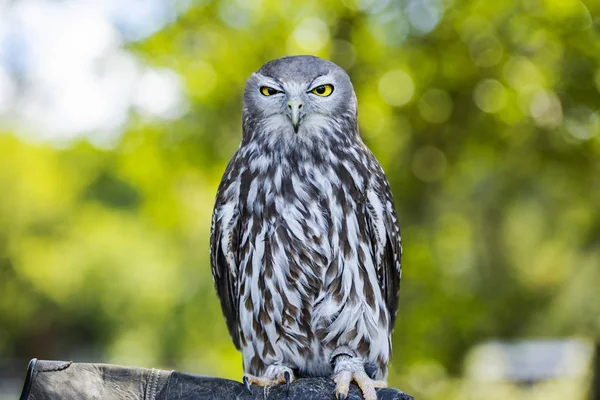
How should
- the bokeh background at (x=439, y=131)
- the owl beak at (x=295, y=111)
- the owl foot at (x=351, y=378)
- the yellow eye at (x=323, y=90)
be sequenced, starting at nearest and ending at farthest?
the owl foot at (x=351, y=378)
the owl beak at (x=295, y=111)
the yellow eye at (x=323, y=90)
the bokeh background at (x=439, y=131)

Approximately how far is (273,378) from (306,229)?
1.99ft

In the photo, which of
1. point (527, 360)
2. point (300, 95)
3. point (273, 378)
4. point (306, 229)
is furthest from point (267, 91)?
point (527, 360)

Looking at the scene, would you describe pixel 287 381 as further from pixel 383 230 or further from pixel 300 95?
pixel 300 95

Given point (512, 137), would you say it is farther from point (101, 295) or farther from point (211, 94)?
point (101, 295)

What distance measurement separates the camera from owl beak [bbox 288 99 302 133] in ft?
8.95

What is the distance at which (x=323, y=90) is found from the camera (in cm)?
288

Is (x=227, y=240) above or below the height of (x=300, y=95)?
below

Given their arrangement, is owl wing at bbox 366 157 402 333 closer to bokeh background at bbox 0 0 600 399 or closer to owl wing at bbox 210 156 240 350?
owl wing at bbox 210 156 240 350

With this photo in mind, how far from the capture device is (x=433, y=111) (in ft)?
22.2

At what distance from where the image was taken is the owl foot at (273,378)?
2631 mm

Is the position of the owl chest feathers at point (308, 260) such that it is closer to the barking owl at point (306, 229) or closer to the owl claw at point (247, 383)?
the barking owl at point (306, 229)

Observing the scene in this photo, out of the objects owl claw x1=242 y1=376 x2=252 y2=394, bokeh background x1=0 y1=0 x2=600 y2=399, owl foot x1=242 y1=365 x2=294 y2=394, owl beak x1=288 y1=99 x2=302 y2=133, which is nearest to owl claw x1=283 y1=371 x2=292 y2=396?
owl foot x1=242 y1=365 x2=294 y2=394

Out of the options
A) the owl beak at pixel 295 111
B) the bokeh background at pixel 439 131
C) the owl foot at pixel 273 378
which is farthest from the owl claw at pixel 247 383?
the bokeh background at pixel 439 131

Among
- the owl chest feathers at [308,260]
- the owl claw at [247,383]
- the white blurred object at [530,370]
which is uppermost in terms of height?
the white blurred object at [530,370]
